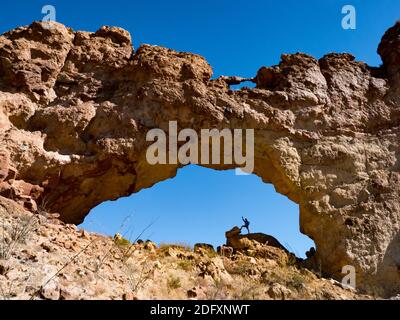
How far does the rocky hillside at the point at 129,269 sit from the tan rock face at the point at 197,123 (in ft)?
4.13

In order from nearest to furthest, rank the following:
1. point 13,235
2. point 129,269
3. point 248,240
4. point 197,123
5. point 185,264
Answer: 1. point 13,235
2. point 129,269
3. point 185,264
4. point 248,240
5. point 197,123

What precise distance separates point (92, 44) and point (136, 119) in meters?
2.56

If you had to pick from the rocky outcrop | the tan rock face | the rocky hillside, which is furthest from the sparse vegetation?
the rocky outcrop

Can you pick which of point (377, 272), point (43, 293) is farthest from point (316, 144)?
point (43, 293)

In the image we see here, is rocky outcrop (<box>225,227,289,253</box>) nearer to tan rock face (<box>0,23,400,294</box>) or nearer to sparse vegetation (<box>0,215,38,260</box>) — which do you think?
tan rock face (<box>0,23,400,294</box>)

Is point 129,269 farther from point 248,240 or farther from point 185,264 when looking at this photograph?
point 248,240

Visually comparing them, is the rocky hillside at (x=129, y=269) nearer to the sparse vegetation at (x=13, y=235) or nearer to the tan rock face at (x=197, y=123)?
the sparse vegetation at (x=13, y=235)

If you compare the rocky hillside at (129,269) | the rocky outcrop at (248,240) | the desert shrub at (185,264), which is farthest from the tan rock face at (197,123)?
the desert shrub at (185,264)

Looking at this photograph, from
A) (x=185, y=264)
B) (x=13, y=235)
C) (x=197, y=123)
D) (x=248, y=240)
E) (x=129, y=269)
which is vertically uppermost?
(x=197, y=123)

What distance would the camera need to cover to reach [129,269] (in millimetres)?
6590

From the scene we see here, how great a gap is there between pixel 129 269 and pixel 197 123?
162 inches

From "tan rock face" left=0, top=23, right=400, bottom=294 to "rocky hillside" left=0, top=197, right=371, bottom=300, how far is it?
49.5 inches

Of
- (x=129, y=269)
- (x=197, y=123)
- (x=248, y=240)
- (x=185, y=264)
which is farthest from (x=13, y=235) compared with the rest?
(x=248, y=240)
